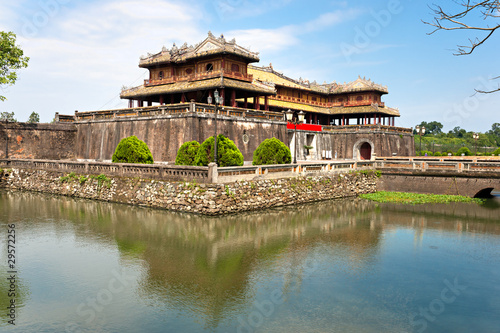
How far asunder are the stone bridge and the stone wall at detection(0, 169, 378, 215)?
5.28 ft

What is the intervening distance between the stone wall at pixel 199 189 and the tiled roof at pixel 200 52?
584 inches

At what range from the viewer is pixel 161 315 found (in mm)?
9070

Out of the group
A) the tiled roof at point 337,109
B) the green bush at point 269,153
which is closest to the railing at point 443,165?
the green bush at point 269,153

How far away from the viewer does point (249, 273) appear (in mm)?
12031

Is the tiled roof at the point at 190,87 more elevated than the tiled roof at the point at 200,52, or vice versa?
the tiled roof at the point at 200,52

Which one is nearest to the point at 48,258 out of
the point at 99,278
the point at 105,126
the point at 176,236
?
the point at 99,278

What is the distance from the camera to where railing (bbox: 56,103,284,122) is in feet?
95.2

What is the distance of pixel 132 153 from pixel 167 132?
4592mm

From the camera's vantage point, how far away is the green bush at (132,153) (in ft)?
84.5

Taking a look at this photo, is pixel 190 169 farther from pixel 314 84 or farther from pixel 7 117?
pixel 314 84

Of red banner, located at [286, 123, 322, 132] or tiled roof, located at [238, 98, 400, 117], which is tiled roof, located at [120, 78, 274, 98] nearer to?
red banner, located at [286, 123, 322, 132]

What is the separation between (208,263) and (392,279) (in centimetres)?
584

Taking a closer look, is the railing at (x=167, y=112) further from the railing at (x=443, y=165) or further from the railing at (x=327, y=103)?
the railing at (x=327, y=103)

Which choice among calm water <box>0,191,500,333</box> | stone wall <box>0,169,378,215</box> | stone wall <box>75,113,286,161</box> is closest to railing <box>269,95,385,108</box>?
stone wall <box>75,113,286,161</box>
